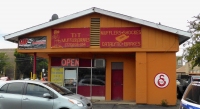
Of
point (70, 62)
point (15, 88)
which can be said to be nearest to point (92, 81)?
point (70, 62)

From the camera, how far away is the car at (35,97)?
875cm

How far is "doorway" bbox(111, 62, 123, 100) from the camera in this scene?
54.3ft

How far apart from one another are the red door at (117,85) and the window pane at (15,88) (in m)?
8.19

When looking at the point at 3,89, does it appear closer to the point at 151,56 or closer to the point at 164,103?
the point at 151,56

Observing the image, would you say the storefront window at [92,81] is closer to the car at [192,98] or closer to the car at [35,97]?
the car at [35,97]

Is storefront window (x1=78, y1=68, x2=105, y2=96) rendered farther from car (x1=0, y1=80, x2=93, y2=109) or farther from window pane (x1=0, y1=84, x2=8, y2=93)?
window pane (x1=0, y1=84, x2=8, y2=93)

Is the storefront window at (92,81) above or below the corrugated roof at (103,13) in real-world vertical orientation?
below

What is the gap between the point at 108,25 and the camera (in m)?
15.1

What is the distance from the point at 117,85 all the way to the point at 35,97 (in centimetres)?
838

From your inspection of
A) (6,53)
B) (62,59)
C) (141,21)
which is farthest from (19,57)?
(141,21)

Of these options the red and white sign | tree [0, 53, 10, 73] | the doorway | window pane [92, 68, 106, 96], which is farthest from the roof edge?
tree [0, 53, 10, 73]

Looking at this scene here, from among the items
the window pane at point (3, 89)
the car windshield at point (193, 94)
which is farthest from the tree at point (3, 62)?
the car windshield at point (193, 94)

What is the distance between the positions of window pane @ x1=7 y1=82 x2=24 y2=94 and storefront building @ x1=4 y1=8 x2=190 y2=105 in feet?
19.6

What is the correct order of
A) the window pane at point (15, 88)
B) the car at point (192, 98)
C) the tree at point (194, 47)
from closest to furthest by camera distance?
the car at point (192, 98) < the window pane at point (15, 88) < the tree at point (194, 47)
